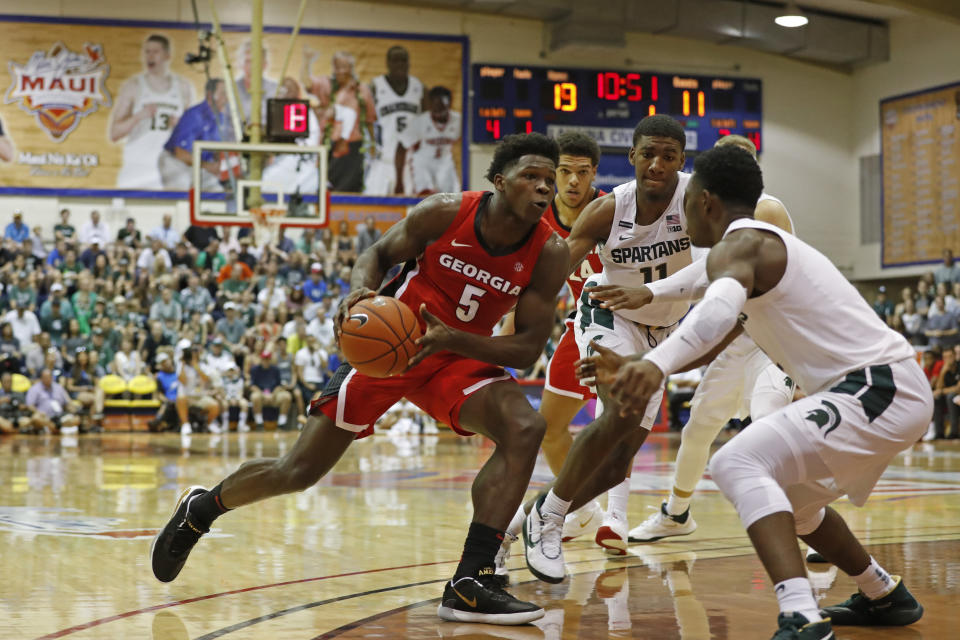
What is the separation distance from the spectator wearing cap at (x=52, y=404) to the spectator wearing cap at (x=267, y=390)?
8.17ft

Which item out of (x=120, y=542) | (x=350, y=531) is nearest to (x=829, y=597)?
(x=350, y=531)

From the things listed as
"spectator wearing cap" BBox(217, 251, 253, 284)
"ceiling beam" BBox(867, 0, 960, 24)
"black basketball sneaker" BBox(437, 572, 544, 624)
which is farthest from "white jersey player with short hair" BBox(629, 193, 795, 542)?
"spectator wearing cap" BBox(217, 251, 253, 284)

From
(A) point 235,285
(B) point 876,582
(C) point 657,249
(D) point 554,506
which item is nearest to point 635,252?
(C) point 657,249

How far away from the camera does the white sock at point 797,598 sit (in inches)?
131

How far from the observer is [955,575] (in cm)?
492

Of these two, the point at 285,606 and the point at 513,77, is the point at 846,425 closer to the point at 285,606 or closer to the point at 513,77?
the point at 285,606

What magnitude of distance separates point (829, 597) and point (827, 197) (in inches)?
930

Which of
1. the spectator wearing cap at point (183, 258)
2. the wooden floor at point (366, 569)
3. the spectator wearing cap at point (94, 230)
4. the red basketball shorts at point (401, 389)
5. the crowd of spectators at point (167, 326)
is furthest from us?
the spectator wearing cap at point (94, 230)

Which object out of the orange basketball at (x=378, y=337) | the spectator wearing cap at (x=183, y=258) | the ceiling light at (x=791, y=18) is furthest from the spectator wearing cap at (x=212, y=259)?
the orange basketball at (x=378, y=337)

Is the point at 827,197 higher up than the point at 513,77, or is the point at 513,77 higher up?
the point at 513,77

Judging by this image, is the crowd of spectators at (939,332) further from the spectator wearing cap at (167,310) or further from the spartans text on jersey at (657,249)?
the spartans text on jersey at (657,249)

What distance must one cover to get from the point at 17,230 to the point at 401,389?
1845cm

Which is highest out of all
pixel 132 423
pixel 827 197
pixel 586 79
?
pixel 586 79

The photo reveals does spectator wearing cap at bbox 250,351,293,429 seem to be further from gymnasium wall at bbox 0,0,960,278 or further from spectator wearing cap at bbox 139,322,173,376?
gymnasium wall at bbox 0,0,960,278
